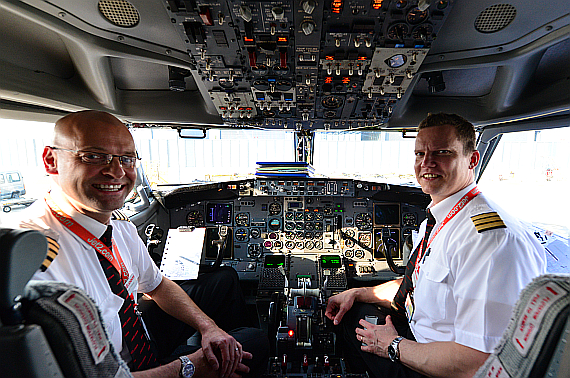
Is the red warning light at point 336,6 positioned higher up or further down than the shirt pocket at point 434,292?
higher up

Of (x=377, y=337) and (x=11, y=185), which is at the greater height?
(x=11, y=185)

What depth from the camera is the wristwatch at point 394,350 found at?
1.38 m

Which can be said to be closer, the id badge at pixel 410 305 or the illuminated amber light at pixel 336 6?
the illuminated amber light at pixel 336 6

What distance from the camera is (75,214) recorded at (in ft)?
4.10

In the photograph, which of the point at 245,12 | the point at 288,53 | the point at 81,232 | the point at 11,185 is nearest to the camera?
the point at 81,232

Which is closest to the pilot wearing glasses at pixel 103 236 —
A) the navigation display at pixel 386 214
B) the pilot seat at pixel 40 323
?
the pilot seat at pixel 40 323

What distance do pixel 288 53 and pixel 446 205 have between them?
1308 mm

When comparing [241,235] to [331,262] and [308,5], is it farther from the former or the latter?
[308,5]

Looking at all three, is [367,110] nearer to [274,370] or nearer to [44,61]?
[274,370]

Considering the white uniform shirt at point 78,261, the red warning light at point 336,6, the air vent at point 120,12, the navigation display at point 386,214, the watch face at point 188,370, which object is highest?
the air vent at point 120,12

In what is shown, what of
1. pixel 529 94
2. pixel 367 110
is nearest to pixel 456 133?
pixel 367 110

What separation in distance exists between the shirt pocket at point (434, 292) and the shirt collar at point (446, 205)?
314 mm

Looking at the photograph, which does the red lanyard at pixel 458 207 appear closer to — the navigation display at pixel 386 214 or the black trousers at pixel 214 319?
the black trousers at pixel 214 319

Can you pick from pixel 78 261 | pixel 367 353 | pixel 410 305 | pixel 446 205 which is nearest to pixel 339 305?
pixel 367 353
